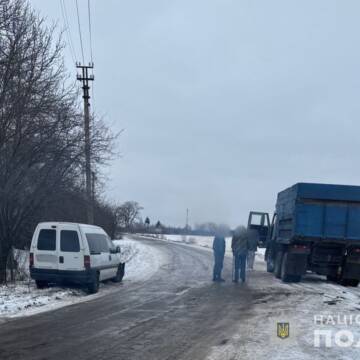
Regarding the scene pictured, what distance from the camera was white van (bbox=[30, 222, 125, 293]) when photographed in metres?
16.0

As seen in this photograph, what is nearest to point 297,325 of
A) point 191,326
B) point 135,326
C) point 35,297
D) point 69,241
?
point 191,326

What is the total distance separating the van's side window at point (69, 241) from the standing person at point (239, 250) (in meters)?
5.53

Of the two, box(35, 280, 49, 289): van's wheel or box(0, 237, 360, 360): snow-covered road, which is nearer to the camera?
box(0, 237, 360, 360): snow-covered road

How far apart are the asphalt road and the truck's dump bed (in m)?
3.64

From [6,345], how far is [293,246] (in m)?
12.2

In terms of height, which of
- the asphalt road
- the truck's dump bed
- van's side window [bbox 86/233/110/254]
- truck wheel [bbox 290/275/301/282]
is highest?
the truck's dump bed

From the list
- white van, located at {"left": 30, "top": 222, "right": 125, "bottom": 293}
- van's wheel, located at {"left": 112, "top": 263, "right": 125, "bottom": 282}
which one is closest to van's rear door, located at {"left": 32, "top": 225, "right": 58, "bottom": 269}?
white van, located at {"left": 30, "top": 222, "right": 125, "bottom": 293}

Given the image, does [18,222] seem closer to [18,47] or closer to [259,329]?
[18,47]

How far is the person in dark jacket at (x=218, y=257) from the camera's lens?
1969 centimetres

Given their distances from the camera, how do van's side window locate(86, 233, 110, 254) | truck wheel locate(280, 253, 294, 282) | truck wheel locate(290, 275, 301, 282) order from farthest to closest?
truck wheel locate(290, 275, 301, 282) → truck wheel locate(280, 253, 294, 282) → van's side window locate(86, 233, 110, 254)

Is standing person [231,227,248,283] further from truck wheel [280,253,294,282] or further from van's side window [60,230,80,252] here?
van's side window [60,230,80,252]

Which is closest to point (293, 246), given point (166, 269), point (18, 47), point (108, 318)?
point (166, 269)

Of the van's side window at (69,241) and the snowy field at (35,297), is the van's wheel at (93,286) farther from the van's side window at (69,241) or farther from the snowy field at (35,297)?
the van's side window at (69,241)

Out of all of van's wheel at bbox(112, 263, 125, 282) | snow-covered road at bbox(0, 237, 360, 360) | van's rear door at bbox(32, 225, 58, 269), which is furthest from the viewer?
van's wheel at bbox(112, 263, 125, 282)
